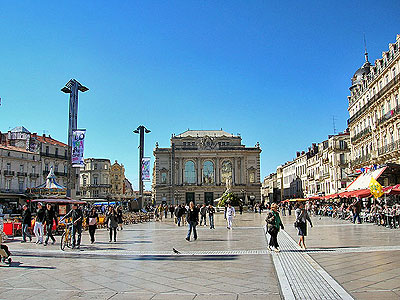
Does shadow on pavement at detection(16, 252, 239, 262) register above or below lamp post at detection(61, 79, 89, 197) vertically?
below

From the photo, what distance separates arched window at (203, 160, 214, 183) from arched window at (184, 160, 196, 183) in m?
2.50

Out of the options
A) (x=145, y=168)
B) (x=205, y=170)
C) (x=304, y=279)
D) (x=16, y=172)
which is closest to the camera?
(x=304, y=279)

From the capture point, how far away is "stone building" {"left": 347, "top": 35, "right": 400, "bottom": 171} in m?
29.7

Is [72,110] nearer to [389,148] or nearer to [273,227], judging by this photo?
[273,227]

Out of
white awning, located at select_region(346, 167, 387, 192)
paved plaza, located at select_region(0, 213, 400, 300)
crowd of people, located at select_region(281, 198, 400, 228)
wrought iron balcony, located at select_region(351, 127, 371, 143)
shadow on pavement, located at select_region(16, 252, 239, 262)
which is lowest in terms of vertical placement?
shadow on pavement, located at select_region(16, 252, 239, 262)

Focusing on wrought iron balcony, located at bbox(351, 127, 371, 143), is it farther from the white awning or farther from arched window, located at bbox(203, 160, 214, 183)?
arched window, located at bbox(203, 160, 214, 183)

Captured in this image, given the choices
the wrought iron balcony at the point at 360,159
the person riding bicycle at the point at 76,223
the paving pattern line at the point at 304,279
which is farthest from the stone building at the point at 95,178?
the paving pattern line at the point at 304,279

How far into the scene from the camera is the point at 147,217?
3581cm

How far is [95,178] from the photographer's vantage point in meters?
90.9

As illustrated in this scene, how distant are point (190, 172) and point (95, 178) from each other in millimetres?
23538

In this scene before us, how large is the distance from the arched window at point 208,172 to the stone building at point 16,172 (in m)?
38.6

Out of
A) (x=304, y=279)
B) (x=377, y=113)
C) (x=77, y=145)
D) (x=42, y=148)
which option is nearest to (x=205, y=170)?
(x=42, y=148)

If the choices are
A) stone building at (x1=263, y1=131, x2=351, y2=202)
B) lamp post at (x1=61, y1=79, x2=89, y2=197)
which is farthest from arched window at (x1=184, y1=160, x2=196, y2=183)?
lamp post at (x1=61, y1=79, x2=89, y2=197)

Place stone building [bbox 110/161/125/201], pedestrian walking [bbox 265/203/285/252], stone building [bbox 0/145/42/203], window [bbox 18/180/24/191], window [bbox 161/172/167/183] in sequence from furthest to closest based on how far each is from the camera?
stone building [bbox 110/161/125/201] → window [bbox 161/172/167/183] → window [bbox 18/180/24/191] → stone building [bbox 0/145/42/203] → pedestrian walking [bbox 265/203/285/252]
